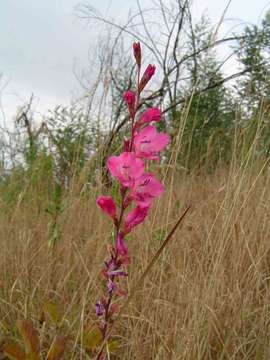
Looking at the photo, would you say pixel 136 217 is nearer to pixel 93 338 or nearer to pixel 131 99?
pixel 131 99

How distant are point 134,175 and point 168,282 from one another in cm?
92

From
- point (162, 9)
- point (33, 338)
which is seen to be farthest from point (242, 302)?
point (162, 9)

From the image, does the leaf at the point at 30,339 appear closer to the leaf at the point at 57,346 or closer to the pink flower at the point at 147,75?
the leaf at the point at 57,346

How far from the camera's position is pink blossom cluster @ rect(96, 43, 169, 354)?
2.34 feet

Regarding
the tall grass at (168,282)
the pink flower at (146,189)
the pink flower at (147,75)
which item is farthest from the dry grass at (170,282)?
the pink flower at (147,75)

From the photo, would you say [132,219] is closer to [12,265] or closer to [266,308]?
[266,308]

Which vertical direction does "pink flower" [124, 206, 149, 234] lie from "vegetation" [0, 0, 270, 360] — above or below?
above

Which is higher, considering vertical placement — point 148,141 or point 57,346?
point 148,141

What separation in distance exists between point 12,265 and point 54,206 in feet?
0.91

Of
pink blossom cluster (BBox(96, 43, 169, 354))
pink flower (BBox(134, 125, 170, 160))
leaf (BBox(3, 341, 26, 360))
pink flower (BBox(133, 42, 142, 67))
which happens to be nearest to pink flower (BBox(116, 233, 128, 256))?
pink blossom cluster (BBox(96, 43, 169, 354))

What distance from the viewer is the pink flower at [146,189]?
28.4 inches

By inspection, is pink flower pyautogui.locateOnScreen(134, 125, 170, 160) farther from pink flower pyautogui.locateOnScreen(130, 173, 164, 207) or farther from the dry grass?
the dry grass

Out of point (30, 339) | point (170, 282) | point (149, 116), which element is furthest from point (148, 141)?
point (170, 282)

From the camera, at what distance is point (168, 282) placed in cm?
156
